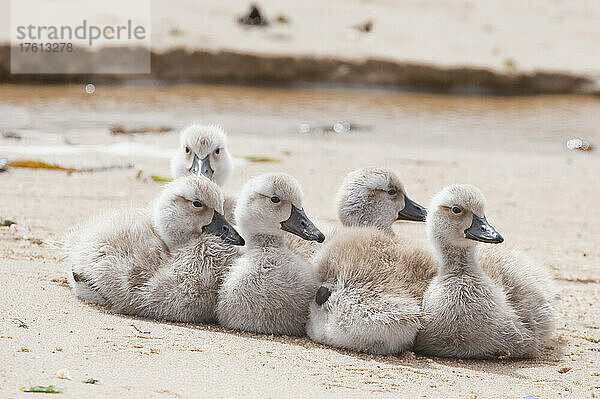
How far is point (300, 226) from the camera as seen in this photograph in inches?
202

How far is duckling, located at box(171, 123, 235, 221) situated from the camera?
6793mm

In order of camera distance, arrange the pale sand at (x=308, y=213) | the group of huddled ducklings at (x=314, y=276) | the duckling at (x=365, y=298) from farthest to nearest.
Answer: the group of huddled ducklings at (x=314, y=276) < the duckling at (x=365, y=298) < the pale sand at (x=308, y=213)

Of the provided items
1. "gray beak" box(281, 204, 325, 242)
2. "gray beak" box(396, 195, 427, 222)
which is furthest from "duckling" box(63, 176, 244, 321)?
"gray beak" box(396, 195, 427, 222)

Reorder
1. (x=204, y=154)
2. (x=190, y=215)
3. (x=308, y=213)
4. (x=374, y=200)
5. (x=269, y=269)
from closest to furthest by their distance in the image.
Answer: (x=269, y=269)
(x=190, y=215)
(x=374, y=200)
(x=204, y=154)
(x=308, y=213)

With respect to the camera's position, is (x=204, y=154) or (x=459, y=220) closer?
(x=459, y=220)

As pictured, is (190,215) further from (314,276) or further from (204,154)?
(204,154)

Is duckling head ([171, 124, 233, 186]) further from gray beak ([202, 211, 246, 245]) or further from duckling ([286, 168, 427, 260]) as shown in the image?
gray beak ([202, 211, 246, 245])

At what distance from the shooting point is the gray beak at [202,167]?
6.64 meters

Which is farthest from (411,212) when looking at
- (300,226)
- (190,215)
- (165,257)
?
(165,257)

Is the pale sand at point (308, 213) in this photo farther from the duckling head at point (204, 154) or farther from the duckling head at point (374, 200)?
the duckling head at point (374, 200)

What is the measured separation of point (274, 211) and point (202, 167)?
1712 mm

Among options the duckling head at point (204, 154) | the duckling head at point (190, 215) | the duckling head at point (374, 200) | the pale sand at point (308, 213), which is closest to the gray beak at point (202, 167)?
the duckling head at point (204, 154)

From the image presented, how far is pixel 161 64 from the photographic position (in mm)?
16031

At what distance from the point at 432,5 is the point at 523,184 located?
428 inches
